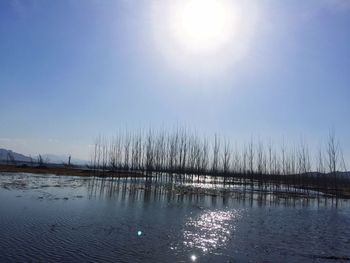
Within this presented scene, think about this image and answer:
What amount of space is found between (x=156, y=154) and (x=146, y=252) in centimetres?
3837

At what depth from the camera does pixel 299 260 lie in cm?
885

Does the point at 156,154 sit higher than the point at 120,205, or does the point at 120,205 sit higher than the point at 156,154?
the point at 156,154

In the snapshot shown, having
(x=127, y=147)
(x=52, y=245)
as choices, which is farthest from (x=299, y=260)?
(x=127, y=147)

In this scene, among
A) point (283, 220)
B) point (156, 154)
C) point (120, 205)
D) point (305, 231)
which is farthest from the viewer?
point (156, 154)

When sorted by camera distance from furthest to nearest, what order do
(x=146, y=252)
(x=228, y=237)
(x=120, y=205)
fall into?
1. (x=120, y=205)
2. (x=228, y=237)
3. (x=146, y=252)

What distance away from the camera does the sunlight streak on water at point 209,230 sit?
983 cm

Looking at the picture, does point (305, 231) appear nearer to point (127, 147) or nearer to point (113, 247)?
point (113, 247)

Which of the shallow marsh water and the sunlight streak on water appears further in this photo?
the sunlight streak on water

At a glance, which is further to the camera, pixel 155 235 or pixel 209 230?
pixel 209 230

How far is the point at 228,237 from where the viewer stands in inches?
434

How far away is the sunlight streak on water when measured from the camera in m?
9.83

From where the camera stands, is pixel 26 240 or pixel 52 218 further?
pixel 52 218

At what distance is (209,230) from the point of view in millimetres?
12070

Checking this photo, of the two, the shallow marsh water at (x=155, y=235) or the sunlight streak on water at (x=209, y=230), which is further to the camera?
the sunlight streak on water at (x=209, y=230)
